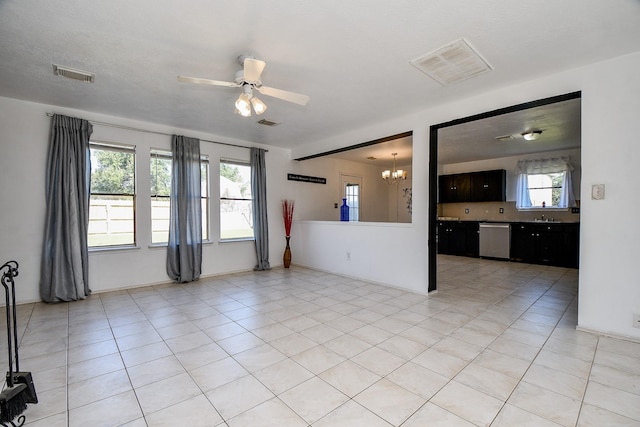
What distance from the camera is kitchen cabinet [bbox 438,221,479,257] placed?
722 cm

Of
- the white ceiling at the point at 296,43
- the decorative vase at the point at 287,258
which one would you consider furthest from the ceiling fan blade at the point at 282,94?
the decorative vase at the point at 287,258

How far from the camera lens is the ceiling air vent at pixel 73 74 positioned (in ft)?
9.33

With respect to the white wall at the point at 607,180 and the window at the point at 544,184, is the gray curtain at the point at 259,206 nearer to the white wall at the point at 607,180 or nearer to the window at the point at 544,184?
the white wall at the point at 607,180

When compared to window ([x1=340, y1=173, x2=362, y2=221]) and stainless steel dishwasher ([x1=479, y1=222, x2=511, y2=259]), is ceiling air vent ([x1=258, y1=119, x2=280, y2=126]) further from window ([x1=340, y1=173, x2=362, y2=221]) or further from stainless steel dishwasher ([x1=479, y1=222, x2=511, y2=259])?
stainless steel dishwasher ([x1=479, y1=222, x2=511, y2=259])

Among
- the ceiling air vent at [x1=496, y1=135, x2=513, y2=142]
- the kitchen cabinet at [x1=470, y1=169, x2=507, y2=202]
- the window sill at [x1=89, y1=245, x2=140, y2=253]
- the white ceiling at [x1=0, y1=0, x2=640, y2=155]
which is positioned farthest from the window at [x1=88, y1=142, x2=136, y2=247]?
the kitchen cabinet at [x1=470, y1=169, x2=507, y2=202]

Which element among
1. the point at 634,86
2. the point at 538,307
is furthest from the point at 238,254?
the point at 634,86

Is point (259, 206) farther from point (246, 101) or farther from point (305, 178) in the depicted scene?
point (246, 101)

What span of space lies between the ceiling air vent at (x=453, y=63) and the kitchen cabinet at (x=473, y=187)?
4.98 m

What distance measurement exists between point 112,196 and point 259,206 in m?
2.38

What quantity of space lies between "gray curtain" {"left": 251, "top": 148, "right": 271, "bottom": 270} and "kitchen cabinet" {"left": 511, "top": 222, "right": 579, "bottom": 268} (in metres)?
5.67

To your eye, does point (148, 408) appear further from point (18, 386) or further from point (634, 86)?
point (634, 86)

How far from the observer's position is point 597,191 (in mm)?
2695

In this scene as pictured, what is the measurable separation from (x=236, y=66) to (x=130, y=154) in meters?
2.81

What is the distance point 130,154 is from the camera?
4469 mm
